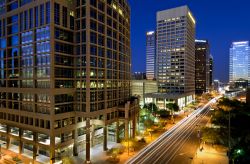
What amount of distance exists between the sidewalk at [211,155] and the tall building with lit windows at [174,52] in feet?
316

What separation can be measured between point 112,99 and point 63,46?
24.6m

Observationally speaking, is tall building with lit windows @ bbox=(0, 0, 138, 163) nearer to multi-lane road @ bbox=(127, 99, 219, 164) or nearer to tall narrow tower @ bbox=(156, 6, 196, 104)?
multi-lane road @ bbox=(127, 99, 219, 164)

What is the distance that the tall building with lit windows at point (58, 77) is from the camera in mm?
56375

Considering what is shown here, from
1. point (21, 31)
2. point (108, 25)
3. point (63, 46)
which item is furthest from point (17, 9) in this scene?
point (108, 25)

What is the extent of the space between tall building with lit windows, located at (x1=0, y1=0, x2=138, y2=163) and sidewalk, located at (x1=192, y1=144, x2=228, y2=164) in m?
25.3

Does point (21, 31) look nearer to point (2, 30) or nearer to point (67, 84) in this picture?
point (2, 30)

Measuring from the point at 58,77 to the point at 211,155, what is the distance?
4743 centimetres

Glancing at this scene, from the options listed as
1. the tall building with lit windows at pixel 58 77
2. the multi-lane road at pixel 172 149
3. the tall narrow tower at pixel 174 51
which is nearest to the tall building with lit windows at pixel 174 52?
the tall narrow tower at pixel 174 51

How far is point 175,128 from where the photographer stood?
9188 cm

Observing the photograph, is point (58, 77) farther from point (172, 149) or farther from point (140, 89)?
point (140, 89)

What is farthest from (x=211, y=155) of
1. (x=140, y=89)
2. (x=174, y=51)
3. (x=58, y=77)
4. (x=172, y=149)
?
(x=174, y=51)

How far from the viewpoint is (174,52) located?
6604 inches

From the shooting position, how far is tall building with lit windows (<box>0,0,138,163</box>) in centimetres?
5638

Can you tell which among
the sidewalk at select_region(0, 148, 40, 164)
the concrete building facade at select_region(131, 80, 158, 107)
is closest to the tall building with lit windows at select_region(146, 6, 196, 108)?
the concrete building facade at select_region(131, 80, 158, 107)
